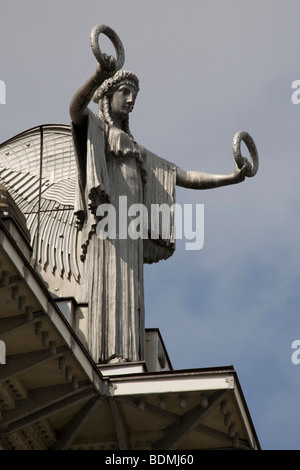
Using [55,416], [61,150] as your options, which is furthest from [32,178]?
[55,416]

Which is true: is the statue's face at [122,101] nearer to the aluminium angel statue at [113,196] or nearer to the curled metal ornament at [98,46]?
the aluminium angel statue at [113,196]

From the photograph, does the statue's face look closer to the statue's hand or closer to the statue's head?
the statue's head

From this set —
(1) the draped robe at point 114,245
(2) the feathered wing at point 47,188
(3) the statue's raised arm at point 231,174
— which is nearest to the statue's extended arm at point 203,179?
(3) the statue's raised arm at point 231,174

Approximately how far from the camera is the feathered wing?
2411 cm

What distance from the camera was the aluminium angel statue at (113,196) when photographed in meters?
21.2

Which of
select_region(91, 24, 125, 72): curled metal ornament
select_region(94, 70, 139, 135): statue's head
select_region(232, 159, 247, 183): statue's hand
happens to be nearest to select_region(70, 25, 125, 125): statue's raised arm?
select_region(91, 24, 125, 72): curled metal ornament

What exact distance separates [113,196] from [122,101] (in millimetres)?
1635

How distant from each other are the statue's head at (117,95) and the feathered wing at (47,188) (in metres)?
1.64

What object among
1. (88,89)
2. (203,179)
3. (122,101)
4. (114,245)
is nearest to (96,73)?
(88,89)

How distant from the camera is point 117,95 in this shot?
23.0m

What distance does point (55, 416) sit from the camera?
2005cm

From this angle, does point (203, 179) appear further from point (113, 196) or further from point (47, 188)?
point (47, 188)

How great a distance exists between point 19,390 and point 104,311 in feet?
8.15
